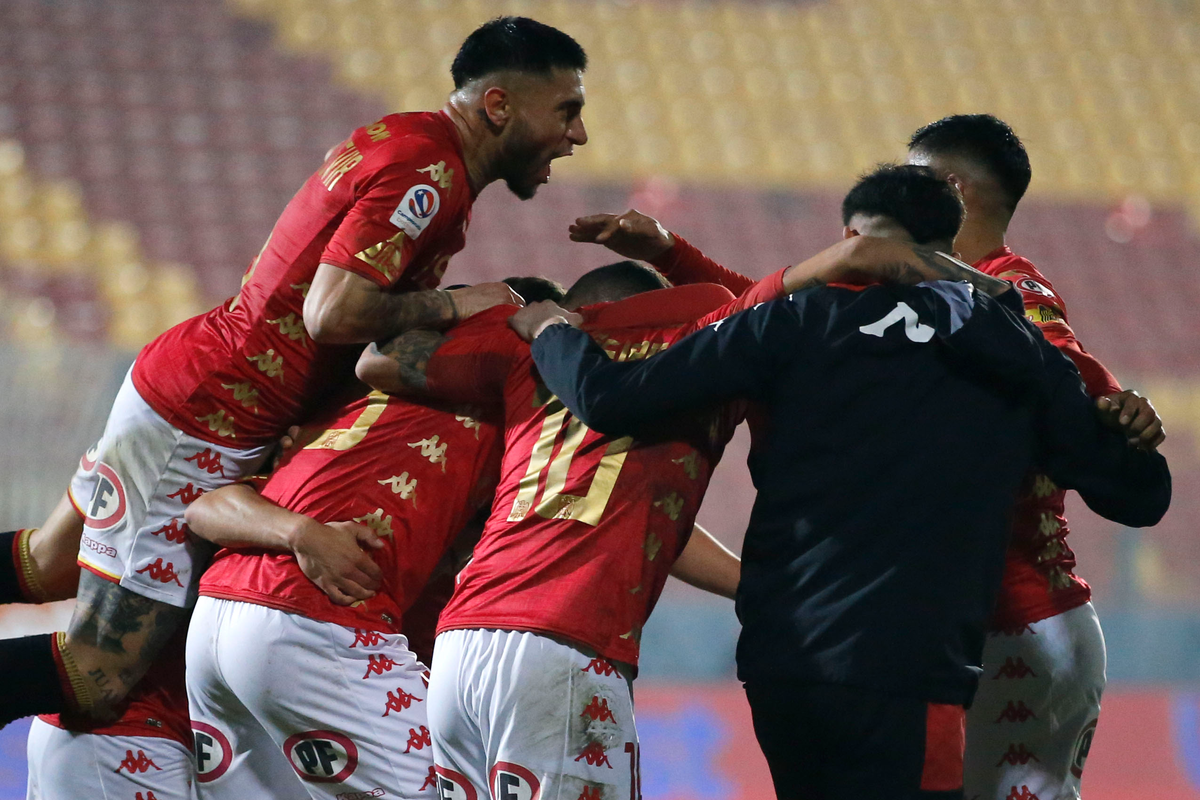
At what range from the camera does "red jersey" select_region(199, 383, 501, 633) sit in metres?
2.54

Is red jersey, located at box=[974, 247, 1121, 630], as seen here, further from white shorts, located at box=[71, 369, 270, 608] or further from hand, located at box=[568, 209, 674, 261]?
white shorts, located at box=[71, 369, 270, 608]

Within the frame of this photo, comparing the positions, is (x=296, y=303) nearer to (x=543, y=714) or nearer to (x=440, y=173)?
(x=440, y=173)

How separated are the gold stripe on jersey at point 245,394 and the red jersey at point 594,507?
673 millimetres

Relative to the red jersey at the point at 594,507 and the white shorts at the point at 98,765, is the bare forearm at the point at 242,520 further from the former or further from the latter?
the white shorts at the point at 98,765

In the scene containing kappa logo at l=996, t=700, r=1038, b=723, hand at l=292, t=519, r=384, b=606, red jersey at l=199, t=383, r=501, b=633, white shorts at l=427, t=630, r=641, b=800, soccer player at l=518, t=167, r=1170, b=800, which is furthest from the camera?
kappa logo at l=996, t=700, r=1038, b=723

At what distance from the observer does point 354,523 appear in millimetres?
2510

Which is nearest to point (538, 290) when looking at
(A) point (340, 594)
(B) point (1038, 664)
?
(A) point (340, 594)

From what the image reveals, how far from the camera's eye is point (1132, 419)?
2.27 m

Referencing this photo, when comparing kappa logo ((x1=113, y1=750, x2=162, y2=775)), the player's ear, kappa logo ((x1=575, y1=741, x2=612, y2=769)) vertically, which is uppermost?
the player's ear

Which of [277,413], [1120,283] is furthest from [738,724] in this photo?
[1120,283]

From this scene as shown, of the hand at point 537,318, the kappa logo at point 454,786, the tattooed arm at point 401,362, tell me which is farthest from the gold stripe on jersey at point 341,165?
the kappa logo at point 454,786

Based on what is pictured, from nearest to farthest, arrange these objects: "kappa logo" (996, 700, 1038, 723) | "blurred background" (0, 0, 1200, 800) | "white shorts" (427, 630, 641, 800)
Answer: "white shorts" (427, 630, 641, 800)
"kappa logo" (996, 700, 1038, 723)
"blurred background" (0, 0, 1200, 800)

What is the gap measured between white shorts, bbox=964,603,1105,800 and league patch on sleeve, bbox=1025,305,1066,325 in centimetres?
64

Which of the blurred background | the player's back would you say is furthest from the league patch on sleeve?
the blurred background
